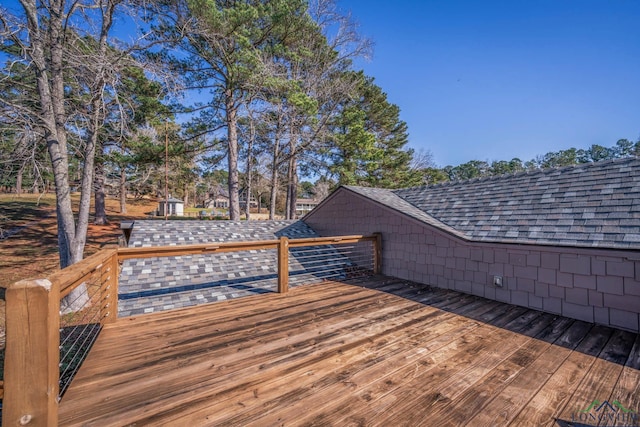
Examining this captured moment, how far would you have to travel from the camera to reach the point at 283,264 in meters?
4.16

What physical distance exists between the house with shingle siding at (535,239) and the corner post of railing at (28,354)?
15.7 ft

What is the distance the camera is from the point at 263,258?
586 cm

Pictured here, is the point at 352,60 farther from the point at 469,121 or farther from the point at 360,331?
the point at 360,331

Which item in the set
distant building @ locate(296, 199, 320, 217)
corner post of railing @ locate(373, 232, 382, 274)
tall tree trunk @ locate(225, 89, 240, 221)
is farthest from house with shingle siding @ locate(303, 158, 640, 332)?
distant building @ locate(296, 199, 320, 217)

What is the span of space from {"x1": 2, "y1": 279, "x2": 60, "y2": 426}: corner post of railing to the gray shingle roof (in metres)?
4.82

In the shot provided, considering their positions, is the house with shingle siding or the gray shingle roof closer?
the house with shingle siding

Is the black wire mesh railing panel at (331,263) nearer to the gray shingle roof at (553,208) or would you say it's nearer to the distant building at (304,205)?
the gray shingle roof at (553,208)

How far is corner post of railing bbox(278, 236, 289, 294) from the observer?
4.08 meters

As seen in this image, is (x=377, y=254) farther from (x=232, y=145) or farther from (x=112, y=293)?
(x=232, y=145)

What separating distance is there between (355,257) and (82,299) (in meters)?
7.78

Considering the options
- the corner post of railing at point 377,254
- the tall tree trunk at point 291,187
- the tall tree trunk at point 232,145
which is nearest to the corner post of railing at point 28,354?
the corner post of railing at point 377,254

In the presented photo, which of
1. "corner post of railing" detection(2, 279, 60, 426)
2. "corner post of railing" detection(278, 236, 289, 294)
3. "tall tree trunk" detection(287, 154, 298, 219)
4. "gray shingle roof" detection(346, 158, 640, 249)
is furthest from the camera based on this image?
"tall tree trunk" detection(287, 154, 298, 219)

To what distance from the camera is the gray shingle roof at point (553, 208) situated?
10.8 ft

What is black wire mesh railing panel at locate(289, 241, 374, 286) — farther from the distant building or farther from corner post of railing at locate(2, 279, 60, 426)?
the distant building
